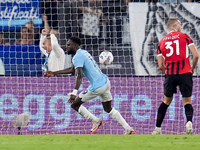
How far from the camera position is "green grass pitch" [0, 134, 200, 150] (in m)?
5.61

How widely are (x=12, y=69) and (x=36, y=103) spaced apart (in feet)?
3.20

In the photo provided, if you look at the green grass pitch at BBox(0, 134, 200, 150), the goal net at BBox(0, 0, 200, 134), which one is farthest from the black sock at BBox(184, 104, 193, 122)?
the goal net at BBox(0, 0, 200, 134)

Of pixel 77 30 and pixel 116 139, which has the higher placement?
pixel 77 30

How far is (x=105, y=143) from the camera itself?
5.98 meters

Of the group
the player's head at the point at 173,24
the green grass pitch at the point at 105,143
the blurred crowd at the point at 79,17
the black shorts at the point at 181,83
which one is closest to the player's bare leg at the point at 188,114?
the black shorts at the point at 181,83

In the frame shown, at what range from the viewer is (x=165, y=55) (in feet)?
25.6

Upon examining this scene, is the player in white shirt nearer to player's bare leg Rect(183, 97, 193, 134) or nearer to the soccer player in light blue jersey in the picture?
the soccer player in light blue jersey

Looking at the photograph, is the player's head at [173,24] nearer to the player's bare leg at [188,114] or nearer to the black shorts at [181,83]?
the black shorts at [181,83]

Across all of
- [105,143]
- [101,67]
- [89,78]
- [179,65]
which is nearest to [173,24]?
[179,65]

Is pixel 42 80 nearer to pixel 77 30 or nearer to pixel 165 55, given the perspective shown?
pixel 77 30

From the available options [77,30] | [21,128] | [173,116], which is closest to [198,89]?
[173,116]

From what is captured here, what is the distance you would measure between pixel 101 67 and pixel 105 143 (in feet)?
17.1

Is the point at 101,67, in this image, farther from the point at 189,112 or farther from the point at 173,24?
the point at 189,112

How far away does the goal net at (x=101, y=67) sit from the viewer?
1092 cm
